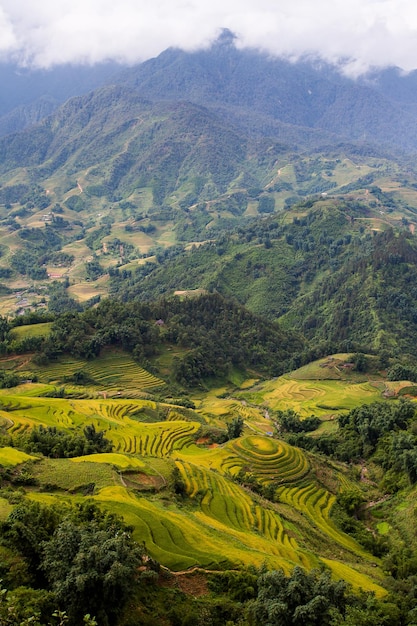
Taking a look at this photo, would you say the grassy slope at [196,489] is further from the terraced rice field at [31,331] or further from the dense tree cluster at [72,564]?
the terraced rice field at [31,331]

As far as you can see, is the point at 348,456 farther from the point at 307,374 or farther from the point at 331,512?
the point at 307,374

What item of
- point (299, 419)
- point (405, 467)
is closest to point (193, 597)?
point (405, 467)

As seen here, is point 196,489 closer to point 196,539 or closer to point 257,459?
point 196,539

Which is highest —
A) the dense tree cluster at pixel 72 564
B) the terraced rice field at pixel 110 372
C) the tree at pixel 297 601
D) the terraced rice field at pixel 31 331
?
the dense tree cluster at pixel 72 564

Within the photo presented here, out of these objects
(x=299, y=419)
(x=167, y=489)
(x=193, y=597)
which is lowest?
(x=299, y=419)

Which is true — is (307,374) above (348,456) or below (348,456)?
below

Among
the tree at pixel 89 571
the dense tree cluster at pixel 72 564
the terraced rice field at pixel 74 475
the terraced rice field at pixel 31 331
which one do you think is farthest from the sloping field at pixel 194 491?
the terraced rice field at pixel 31 331

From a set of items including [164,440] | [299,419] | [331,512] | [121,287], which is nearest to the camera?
[331,512]

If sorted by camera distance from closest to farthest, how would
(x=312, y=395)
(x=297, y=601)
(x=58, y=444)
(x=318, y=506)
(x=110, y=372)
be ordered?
(x=297, y=601), (x=58, y=444), (x=318, y=506), (x=110, y=372), (x=312, y=395)

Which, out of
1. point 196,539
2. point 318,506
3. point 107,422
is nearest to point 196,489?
point 196,539

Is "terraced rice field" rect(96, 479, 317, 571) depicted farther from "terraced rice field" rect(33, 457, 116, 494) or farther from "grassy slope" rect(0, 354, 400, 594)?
"terraced rice field" rect(33, 457, 116, 494)

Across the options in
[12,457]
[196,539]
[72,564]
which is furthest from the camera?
[12,457]
